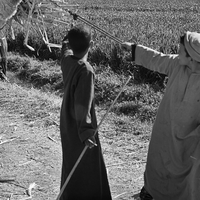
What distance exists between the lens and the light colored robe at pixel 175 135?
2.93 m

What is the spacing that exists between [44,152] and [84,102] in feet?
6.67

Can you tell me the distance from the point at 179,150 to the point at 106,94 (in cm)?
397

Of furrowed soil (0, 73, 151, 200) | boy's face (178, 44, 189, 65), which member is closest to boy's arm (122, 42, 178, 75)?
boy's face (178, 44, 189, 65)

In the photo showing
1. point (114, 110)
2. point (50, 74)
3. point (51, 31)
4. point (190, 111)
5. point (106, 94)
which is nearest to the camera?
point (190, 111)

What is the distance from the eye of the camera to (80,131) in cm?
272

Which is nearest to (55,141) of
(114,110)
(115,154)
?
(115,154)

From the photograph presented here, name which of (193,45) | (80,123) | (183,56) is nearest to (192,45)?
(193,45)

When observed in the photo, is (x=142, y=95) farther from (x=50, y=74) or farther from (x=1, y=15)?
(x=1, y=15)

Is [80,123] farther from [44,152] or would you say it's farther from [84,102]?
[44,152]

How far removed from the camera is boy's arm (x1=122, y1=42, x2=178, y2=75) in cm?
307

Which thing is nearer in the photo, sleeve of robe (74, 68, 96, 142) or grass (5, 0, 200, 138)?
sleeve of robe (74, 68, 96, 142)

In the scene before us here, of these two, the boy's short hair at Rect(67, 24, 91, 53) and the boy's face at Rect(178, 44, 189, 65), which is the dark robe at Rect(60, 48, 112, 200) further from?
the boy's face at Rect(178, 44, 189, 65)

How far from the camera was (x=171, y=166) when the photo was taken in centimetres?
309

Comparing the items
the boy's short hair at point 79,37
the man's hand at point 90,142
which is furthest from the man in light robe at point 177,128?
the man's hand at point 90,142
